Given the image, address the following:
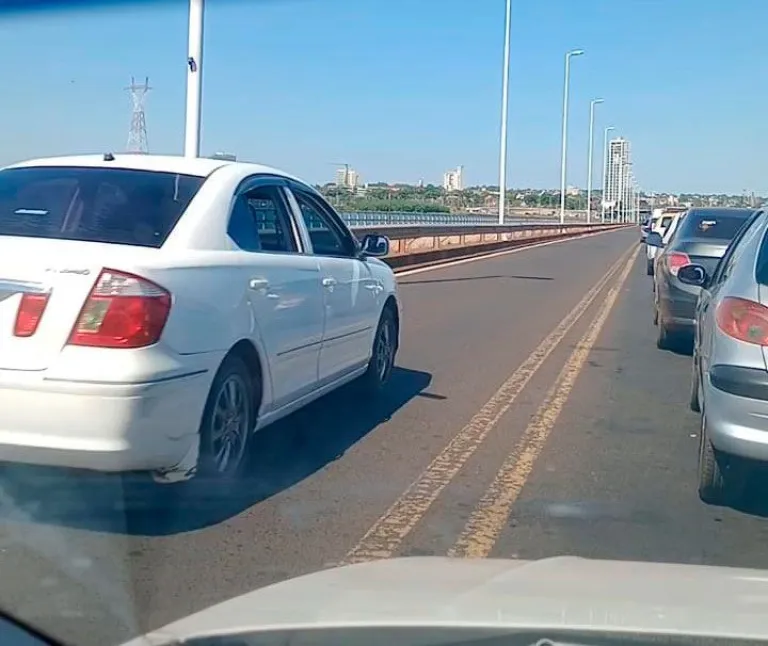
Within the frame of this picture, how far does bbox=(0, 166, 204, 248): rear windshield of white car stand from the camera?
5.67 metres

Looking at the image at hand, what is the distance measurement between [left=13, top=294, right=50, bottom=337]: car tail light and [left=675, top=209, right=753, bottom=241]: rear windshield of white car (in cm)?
943

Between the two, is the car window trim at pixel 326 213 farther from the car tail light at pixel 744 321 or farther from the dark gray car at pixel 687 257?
the dark gray car at pixel 687 257

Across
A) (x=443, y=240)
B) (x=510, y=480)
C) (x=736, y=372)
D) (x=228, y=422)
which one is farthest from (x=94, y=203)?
(x=443, y=240)

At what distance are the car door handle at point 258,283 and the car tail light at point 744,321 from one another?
2.41m

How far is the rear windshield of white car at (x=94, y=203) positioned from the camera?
223 inches

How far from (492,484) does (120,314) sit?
8.01 feet

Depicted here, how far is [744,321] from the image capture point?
579cm

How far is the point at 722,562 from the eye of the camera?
509 cm

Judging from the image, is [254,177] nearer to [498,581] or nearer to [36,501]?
[36,501]

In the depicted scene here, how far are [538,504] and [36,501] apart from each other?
101 inches

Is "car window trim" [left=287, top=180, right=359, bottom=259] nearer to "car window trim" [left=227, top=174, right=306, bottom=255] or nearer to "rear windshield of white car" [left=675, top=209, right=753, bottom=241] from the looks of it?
"car window trim" [left=227, top=174, right=306, bottom=255]

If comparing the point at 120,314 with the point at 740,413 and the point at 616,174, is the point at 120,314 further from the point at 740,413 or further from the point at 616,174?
the point at 616,174

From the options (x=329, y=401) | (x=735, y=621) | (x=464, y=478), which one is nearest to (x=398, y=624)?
(x=735, y=621)

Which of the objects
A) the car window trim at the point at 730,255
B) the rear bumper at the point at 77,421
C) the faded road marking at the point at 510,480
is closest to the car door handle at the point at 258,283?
the rear bumper at the point at 77,421
